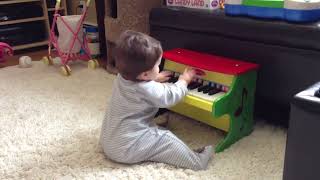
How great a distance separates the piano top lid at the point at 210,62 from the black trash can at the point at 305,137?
0.44 meters

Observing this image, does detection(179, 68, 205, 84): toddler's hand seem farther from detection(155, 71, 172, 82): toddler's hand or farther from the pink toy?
the pink toy

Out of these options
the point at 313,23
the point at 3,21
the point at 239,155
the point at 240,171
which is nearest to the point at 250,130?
the point at 239,155

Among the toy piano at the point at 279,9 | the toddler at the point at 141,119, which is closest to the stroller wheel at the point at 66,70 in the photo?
the toddler at the point at 141,119

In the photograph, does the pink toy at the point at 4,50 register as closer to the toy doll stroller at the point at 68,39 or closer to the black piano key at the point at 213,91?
the toy doll stroller at the point at 68,39

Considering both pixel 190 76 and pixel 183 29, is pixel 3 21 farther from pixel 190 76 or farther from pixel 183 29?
pixel 190 76

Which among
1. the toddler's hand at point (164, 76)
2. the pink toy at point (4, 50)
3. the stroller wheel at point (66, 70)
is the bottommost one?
the stroller wheel at point (66, 70)

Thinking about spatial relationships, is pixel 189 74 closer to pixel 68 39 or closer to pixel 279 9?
pixel 279 9

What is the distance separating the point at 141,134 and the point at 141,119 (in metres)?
0.06

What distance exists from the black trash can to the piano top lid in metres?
0.44

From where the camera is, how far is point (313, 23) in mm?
1395

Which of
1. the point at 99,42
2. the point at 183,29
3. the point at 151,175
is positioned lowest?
the point at 151,175

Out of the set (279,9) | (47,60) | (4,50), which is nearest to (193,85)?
(279,9)

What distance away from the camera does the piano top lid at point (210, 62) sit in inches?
55.9

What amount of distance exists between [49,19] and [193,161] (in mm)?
2355
